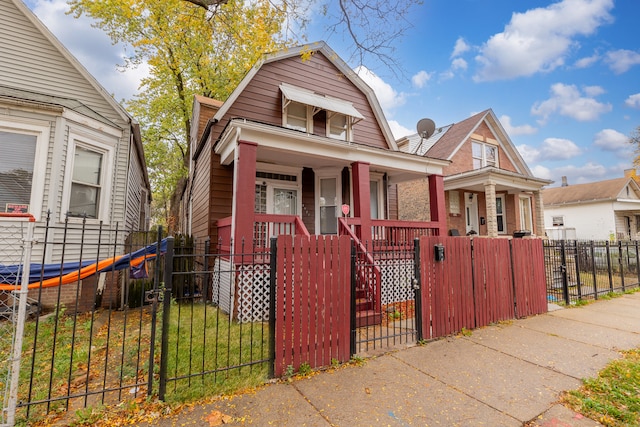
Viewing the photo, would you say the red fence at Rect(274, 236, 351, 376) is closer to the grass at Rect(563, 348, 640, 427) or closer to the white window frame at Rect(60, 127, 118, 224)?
the grass at Rect(563, 348, 640, 427)

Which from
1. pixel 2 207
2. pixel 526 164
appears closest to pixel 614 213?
pixel 526 164

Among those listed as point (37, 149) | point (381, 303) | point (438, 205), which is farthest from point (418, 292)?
point (37, 149)

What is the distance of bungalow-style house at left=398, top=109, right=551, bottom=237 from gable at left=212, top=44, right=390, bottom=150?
317 centimetres

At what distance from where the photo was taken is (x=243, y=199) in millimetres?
6031

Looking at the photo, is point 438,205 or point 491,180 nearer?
point 438,205

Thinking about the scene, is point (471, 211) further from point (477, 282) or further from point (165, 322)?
point (165, 322)

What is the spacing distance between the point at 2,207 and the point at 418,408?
27.7 feet

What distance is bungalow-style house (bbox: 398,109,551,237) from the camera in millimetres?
12805

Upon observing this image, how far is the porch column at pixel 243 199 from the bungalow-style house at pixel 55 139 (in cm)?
205

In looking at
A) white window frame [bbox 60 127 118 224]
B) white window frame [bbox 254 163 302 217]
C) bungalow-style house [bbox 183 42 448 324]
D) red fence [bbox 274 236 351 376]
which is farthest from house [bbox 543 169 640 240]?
white window frame [bbox 60 127 118 224]

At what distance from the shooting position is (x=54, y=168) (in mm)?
6211

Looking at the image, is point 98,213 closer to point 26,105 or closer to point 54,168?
point 54,168

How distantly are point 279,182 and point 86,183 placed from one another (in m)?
4.91

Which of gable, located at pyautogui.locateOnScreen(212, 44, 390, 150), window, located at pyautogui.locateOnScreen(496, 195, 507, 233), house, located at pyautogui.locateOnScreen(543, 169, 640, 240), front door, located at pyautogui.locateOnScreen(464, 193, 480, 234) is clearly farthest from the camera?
house, located at pyautogui.locateOnScreen(543, 169, 640, 240)
